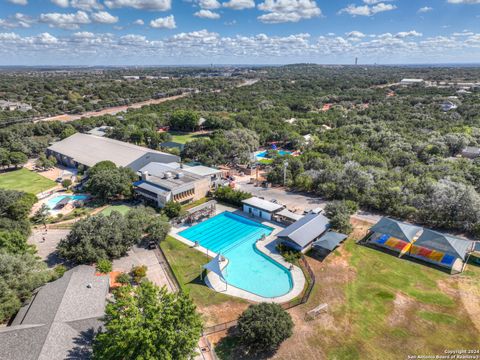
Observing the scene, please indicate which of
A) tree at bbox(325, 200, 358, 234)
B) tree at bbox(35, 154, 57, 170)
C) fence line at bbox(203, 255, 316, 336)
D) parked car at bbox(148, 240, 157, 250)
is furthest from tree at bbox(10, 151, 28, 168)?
tree at bbox(325, 200, 358, 234)

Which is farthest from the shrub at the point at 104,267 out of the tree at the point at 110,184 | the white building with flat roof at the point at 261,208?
the white building with flat roof at the point at 261,208

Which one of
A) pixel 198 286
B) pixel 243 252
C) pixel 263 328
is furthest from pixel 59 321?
pixel 243 252

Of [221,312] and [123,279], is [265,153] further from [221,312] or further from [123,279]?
[221,312]

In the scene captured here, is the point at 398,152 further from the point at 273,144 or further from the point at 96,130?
the point at 96,130

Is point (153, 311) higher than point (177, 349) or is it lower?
higher

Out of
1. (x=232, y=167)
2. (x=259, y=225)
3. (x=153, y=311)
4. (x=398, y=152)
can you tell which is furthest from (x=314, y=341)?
(x=398, y=152)
